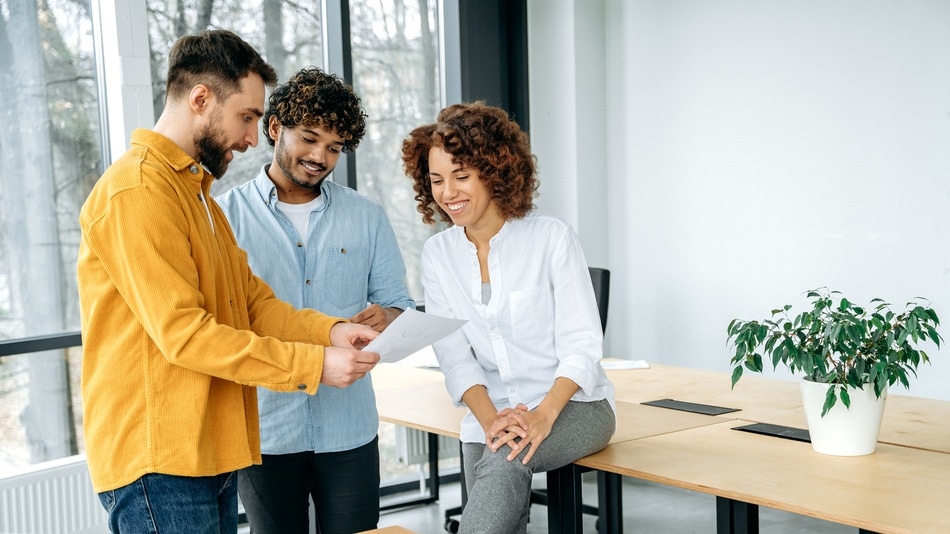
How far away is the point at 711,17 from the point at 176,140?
332cm

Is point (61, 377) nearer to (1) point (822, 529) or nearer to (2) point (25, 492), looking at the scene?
(2) point (25, 492)

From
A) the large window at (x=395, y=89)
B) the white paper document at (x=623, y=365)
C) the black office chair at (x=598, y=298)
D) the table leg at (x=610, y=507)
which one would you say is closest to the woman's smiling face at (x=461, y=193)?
the white paper document at (x=623, y=365)

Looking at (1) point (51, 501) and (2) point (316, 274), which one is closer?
(2) point (316, 274)

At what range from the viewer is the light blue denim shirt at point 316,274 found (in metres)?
2.21

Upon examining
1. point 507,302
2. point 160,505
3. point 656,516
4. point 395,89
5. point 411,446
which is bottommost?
point 656,516

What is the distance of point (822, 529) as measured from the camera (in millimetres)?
3783

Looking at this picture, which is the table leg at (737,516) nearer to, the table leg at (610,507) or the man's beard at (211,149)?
the man's beard at (211,149)

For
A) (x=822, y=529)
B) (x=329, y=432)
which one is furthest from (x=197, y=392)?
(x=822, y=529)

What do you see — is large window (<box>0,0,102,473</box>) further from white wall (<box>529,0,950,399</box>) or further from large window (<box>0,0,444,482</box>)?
white wall (<box>529,0,950,399</box>)

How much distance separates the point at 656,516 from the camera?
13.3 feet

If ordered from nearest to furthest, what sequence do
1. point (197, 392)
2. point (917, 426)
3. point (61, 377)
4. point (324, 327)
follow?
point (197, 392), point (324, 327), point (917, 426), point (61, 377)

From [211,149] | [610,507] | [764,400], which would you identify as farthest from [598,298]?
[211,149]

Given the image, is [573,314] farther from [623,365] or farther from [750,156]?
[750,156]

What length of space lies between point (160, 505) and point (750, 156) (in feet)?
11.1
